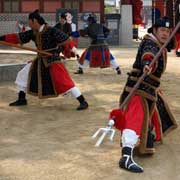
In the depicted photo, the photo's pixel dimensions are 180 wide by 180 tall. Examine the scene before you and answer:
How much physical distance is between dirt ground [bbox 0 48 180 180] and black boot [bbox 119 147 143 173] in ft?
0.21

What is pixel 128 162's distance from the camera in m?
4.59

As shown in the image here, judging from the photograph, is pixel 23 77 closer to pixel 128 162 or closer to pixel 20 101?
pixel 20 101

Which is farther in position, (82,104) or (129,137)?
(82,104)

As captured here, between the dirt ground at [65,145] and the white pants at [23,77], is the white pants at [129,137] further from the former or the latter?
the white pants at [23,77]

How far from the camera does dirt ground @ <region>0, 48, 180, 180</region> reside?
454 centimetres

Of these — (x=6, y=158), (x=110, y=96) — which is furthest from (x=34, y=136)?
(x=110, y=96)

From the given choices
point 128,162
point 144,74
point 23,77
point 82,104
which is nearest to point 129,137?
point 128,162

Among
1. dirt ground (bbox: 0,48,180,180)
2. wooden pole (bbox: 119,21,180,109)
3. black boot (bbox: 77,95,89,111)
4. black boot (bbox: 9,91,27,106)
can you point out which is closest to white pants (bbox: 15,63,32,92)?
black boot (bbox: 9,91,27,106)

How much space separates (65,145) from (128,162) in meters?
1.03

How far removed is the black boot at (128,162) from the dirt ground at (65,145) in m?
0.06

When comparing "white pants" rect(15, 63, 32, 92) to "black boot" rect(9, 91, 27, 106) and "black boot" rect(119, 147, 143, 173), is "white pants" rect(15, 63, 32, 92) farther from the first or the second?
"black boot" rect(119, 147, 143, 173)

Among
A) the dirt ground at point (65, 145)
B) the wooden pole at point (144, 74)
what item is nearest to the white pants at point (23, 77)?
the dirt ground at point (65, 145)

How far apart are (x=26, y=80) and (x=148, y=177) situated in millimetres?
3300

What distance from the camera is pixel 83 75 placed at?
1131 centimetres
